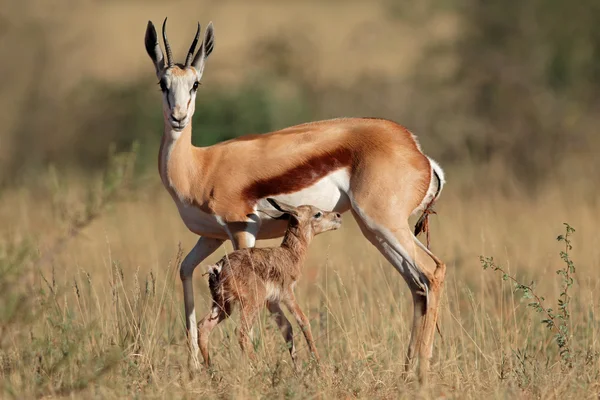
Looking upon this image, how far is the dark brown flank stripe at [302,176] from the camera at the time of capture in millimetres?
6680

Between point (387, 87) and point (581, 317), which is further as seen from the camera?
point (387, 87)

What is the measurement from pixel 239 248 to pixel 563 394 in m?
2.32

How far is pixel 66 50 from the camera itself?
664 inches

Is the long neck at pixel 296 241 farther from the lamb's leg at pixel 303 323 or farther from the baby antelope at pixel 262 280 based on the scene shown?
the lamb's leg at pixel 303 323

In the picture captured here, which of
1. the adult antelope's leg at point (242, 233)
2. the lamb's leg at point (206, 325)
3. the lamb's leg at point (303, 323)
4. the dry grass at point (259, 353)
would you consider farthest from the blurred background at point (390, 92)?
the lamb's leg at point (206, 325)

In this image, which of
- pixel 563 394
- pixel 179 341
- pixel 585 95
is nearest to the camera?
pixel 563 394

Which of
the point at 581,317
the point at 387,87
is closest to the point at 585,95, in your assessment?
the point at 387,87

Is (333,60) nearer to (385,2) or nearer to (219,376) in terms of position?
(385,2)

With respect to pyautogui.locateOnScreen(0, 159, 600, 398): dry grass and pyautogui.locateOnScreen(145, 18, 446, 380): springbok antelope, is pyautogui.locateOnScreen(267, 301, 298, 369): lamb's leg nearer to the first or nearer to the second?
pyautogui.locateOnScreen(0, 159, 600, 398): dry grass

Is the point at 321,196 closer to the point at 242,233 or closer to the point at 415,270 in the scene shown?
the point at 242,233

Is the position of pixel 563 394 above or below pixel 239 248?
below

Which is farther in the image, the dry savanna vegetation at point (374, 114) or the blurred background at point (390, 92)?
the blurred background at point (390, 92)

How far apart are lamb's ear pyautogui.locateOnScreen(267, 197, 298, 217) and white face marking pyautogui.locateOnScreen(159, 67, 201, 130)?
31.8 inches

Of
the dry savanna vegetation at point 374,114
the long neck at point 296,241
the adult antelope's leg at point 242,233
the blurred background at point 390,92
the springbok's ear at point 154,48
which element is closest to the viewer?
the adult antelope's leg at point 242,233
